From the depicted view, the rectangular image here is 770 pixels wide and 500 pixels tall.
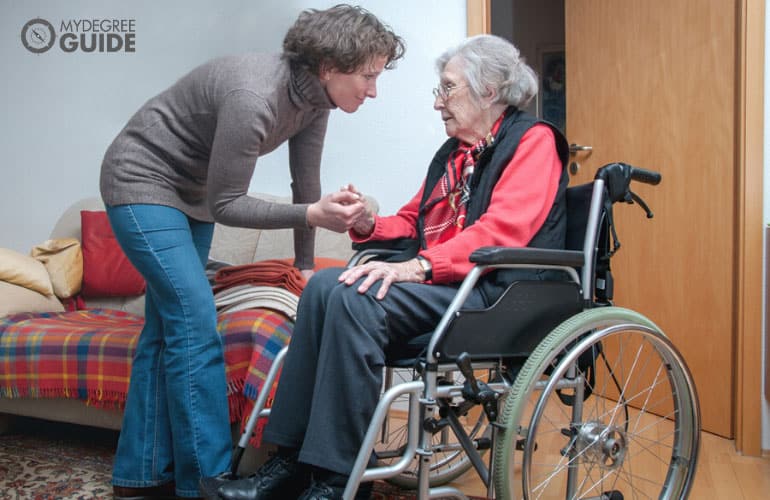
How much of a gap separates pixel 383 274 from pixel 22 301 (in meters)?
1.68

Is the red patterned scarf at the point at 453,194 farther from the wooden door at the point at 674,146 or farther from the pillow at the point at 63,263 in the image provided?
the pillow at the point at 63,263

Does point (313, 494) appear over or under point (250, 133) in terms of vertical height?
under

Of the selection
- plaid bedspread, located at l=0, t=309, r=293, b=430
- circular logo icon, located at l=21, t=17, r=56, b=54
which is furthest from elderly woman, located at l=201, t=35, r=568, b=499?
circular logo icon, located at l=21, t=17, r=56, b=54

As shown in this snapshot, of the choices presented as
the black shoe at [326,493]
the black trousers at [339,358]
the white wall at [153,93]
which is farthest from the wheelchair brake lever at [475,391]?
the white wall at [153,93]

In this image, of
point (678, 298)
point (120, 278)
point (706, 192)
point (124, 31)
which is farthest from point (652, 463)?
point (124, 31)

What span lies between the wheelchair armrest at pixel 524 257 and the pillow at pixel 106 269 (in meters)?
1.82

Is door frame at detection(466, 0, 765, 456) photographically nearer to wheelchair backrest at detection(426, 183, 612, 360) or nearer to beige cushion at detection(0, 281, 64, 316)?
wheelchair backrest at detection(426, 183, 612, 360)

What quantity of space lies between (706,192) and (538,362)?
5.04ft

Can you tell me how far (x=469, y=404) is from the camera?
147 centimetres

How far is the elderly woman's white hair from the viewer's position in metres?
1.70

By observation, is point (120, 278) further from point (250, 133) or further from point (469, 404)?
point (469, 404)
